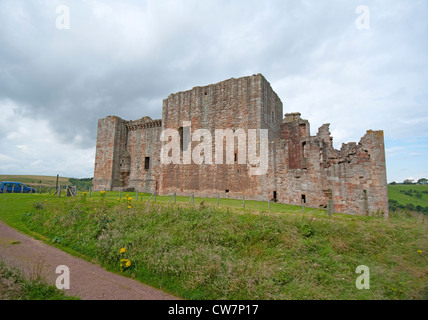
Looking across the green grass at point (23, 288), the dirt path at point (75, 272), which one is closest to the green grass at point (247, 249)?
the dirt path at point (75, 272)

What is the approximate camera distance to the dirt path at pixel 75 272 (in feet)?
18.4

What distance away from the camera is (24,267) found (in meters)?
6.29

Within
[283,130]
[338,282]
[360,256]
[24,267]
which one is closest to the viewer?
[338,282]

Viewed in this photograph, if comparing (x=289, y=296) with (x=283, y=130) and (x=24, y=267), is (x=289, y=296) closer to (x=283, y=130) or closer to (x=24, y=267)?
(x=24, y=267)

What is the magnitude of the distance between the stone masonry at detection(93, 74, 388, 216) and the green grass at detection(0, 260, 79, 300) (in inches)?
472

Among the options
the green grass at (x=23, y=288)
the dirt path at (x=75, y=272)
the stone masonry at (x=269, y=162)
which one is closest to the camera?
the green grass at (x=23, y=288)

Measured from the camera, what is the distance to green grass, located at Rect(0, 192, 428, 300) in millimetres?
5656

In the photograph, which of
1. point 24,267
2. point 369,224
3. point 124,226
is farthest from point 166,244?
point 369,224

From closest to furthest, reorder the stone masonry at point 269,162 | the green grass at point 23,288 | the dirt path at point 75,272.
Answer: the green grass at point 23,288
the dirt path at point 75,272
the stone masonry at point 269,162

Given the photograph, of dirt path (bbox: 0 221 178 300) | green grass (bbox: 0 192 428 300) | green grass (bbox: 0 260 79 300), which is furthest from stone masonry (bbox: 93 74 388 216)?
green grass (bbox: 0 260 79 300)

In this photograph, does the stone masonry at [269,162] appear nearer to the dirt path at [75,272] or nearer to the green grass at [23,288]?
the dirt path at [75,272]

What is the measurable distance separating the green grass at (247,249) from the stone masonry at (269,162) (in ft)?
8.87

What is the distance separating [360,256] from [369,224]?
2.42 metres

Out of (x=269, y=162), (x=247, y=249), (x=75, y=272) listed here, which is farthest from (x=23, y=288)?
(x=269, y=162)
